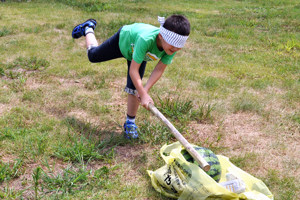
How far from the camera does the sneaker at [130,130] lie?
11.5 ft

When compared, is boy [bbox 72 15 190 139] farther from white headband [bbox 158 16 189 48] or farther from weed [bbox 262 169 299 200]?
weed [bbox 262 169 299 200]

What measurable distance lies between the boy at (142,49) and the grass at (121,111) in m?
0.47

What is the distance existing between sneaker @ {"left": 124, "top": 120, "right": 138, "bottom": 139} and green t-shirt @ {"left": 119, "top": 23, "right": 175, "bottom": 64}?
790 mm

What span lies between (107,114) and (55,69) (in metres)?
1.83

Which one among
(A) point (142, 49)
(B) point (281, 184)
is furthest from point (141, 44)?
(B) point (281, 184)

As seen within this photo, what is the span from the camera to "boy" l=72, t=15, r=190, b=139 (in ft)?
9.36

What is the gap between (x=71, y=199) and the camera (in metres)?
2.53

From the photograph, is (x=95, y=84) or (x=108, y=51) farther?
(x=95, y=84)

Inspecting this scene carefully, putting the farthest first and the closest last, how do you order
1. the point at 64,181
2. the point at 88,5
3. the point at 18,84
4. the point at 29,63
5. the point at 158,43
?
the point at 88,5 < the point at 29,63 < the point at 18,84 < the point at 158,43 < the point at 64,181

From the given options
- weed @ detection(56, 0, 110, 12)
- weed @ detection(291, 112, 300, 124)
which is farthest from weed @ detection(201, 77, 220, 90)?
weed @ detection(56, 0, 110, 12)

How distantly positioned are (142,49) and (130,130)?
Answer: 40.1 inches

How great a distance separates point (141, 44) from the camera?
3014 mm

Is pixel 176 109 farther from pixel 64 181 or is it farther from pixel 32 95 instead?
pixel 32 95

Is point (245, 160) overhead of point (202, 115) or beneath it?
beneath
